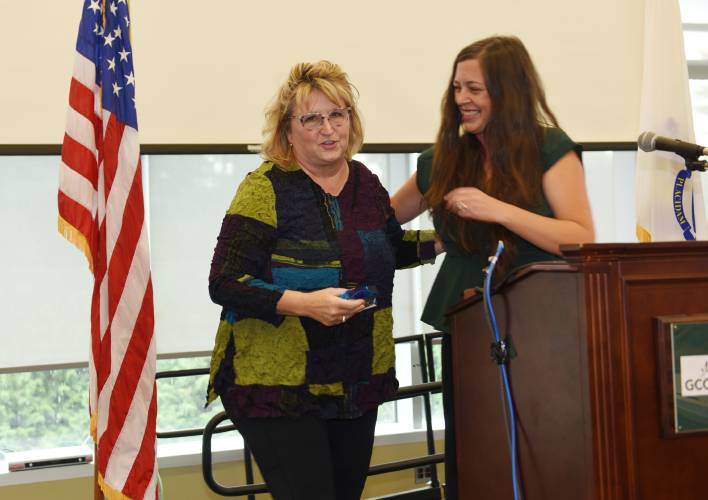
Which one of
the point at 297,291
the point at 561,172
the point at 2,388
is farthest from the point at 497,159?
the point at 2,388

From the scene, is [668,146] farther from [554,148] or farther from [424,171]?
[424,171]

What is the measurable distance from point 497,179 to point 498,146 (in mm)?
89

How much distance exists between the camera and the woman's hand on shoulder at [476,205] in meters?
1.92

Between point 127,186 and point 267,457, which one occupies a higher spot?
point 127,186

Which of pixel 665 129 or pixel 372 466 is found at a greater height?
pixel 665 129

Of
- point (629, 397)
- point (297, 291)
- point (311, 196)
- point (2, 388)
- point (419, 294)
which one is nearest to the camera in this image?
point (629, 397)

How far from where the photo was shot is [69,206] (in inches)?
107

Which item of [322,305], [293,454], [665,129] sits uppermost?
[665,129]

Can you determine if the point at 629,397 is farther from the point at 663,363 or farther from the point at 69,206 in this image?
the point at 69,206

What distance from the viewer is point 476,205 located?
6.35 ft

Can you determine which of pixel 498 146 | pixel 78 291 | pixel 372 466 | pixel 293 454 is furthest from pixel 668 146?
pixel 78 291

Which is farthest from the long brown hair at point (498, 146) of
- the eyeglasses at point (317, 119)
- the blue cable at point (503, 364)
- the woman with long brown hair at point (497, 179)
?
the blue cable at point (503, 364)

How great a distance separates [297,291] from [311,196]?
262mm

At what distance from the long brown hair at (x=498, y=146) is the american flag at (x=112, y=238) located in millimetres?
1086
